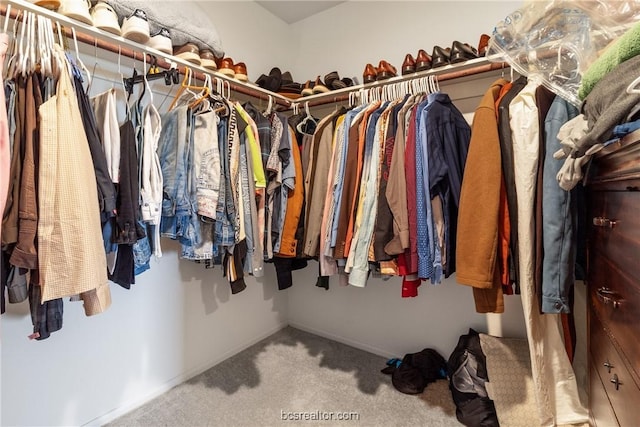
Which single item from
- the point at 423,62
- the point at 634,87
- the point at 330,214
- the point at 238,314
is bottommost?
the point at 238,314

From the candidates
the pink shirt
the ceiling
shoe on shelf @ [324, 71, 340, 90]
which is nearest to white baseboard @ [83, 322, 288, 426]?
the pink shirt

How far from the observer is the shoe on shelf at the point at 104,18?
3.69 feet

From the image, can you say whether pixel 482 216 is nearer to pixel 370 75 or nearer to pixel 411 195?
pixel 411 195

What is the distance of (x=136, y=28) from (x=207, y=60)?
39 centimetres

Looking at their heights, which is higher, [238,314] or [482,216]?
[482,216]

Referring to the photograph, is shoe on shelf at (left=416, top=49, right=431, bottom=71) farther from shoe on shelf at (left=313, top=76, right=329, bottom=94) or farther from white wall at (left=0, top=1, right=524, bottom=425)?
shoe on shelf at (left=313, top=76, right=329, bottom=94)

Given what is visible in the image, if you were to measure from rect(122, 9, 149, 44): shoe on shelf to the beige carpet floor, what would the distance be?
5.66 ft

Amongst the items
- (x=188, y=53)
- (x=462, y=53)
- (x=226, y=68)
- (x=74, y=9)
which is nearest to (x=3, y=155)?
(x=74, y=9)

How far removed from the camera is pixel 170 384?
170 centimetres

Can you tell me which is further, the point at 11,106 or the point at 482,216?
the point at 482,216

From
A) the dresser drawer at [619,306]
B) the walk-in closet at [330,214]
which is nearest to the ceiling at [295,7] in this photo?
the walk-in closet at [330,214]

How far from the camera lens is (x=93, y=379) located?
142 cm

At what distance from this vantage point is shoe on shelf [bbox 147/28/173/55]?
1.33 m

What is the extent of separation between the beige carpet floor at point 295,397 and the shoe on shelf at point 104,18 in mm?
1724
